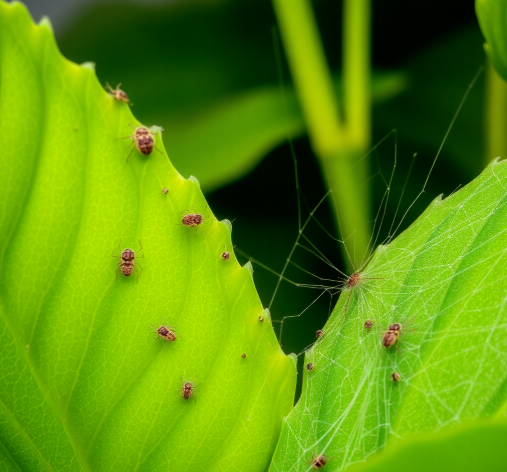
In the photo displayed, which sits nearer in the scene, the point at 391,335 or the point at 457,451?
the point at 457,451

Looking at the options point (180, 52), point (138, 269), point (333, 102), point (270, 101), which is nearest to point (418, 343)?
point (138, 269)

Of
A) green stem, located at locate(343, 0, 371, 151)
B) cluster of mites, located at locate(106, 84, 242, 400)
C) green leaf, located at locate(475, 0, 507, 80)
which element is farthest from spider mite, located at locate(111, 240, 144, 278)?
green stem, located at locate(343, 0, 371, 151)

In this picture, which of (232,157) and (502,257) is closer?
(502,257)

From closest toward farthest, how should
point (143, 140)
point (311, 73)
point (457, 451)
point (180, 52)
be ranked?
point (457, 451), point (143, 140), point (311, 73), point (180, 52)

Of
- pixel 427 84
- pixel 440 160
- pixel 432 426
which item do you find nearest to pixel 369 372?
pixel 432 426

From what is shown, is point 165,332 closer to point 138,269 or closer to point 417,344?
point 138,269

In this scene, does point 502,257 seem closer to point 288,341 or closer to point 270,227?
point 288,341
